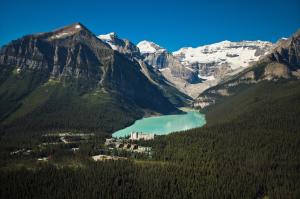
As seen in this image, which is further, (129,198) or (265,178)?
(265,178)

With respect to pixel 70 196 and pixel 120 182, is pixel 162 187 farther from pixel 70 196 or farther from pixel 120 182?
pixel 70 196

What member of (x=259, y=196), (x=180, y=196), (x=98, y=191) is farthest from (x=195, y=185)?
(x=98, y=191)

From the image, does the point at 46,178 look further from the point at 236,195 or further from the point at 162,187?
the point at 236,195

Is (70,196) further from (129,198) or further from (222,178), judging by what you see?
(222,178)

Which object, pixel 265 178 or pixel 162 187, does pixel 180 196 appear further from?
pixel 265 178

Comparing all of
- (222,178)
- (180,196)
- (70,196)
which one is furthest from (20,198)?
(222,178)

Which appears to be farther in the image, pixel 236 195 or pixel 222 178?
pixel 222 178

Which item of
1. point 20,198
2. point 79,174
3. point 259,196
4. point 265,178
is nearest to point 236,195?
point 259,196

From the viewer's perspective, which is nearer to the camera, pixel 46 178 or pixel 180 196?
pixel 180 196
